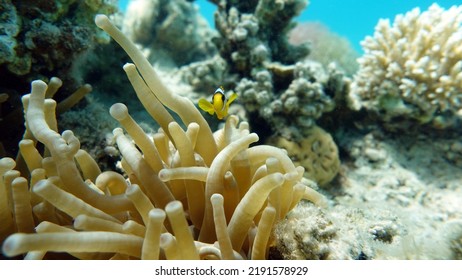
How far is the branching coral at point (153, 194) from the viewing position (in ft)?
4.21

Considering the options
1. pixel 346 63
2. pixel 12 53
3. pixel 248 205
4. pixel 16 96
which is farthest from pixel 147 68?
pixel 346 63

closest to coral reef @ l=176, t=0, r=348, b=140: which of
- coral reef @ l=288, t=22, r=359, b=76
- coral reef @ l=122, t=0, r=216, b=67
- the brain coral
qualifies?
the brain coral

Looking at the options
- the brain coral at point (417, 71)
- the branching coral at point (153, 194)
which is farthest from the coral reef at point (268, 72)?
the branching coral at point (153, 194)

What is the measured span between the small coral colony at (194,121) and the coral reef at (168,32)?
0.08ft

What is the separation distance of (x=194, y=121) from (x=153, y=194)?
1.53 feet

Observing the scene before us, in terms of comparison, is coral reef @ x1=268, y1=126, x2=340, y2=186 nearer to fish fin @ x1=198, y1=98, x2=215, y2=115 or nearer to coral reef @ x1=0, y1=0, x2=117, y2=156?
fish fin @ x1=198, y1=98, x2=215, y2=115

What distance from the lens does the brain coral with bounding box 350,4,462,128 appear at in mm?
3812

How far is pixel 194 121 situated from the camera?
1843 mm

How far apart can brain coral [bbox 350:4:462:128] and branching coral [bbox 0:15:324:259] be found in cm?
271

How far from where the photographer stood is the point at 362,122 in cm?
425

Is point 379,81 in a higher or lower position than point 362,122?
higher

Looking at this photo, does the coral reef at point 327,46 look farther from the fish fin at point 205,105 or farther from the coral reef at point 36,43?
the fish fin at point 205,105

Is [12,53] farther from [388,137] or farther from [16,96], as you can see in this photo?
[388,137]

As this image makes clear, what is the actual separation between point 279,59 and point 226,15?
36.1 inches
